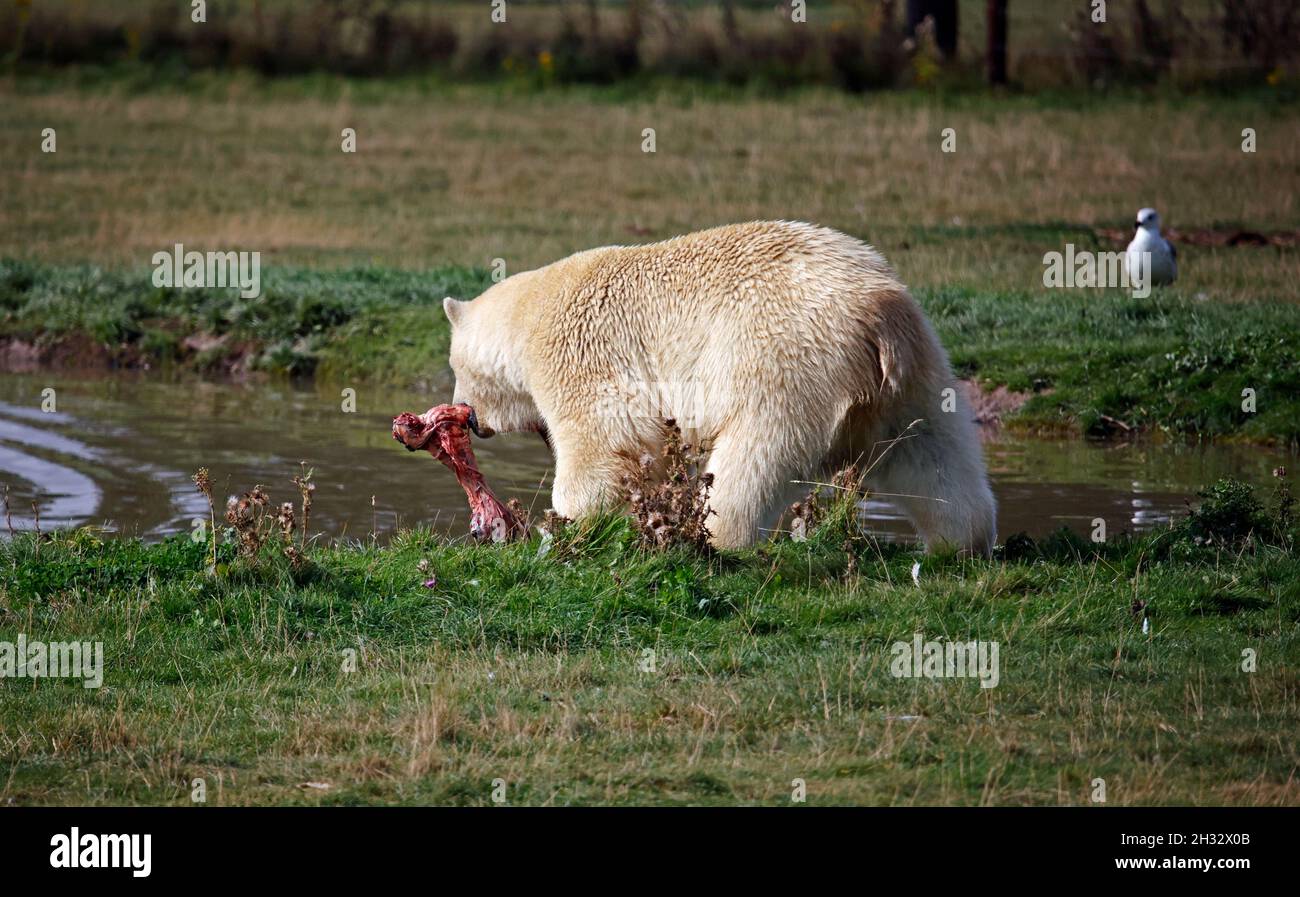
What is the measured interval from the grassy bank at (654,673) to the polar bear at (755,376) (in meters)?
0.39

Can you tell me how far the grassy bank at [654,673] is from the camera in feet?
17.7

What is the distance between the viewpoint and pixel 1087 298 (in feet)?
49.9

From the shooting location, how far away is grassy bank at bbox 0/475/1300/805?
17.7 feet

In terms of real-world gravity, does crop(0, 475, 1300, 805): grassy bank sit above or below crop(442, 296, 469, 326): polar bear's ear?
below

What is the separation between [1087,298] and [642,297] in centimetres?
820

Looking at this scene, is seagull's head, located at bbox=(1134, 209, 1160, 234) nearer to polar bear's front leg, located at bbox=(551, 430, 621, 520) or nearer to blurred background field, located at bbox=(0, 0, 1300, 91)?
polar bear's front leg, located at bbox=(551, 430, 621, 520)

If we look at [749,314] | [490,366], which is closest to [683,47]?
[490,366]

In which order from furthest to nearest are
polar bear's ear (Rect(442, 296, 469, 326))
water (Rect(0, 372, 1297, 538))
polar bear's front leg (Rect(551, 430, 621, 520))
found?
water (Rect(0, 372, 1297, 538)), polar bear's ear (Rect(442, 296, 469, 326)), polar bear's front leg (Rect(551, 430, 621, 520))

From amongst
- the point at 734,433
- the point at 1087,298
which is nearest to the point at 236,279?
the point at 1087,298

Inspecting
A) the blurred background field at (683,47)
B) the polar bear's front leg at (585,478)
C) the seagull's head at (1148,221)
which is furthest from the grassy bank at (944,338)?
the blurred background field at (683,47)

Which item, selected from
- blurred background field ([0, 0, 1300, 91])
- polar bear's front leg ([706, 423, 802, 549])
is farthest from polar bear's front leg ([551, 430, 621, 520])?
blurred background field ([0, 0, 1300, 91])

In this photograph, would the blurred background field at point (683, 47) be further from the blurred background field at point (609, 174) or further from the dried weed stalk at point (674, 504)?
the dried weed stalk at point (674, 504)

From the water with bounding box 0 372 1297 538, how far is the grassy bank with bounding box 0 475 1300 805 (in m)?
1.80
